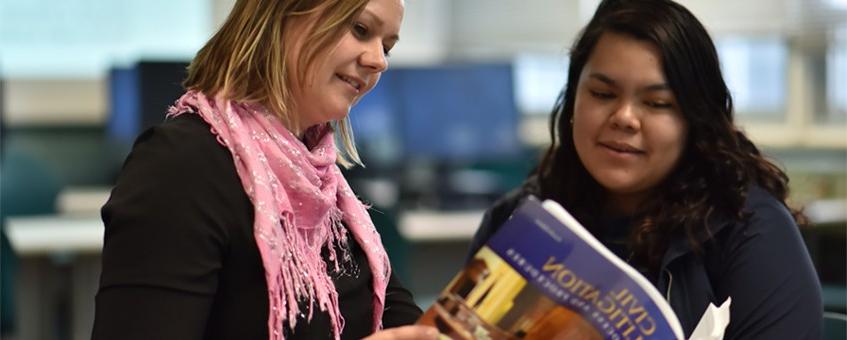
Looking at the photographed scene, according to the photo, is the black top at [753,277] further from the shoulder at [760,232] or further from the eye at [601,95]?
the eye at [601,95]

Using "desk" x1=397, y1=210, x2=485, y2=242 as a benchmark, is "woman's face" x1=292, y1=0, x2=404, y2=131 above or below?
above

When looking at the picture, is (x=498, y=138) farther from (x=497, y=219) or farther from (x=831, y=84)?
(x=497, y=219)

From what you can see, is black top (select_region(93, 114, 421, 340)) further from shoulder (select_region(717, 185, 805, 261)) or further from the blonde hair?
shoulder (select_region(717, 185, 805, 261))

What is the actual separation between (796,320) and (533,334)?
62 cm

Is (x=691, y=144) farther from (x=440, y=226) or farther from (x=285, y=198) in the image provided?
(x=440, y=226)

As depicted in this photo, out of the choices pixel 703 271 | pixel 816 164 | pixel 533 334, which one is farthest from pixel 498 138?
pixel 533 334

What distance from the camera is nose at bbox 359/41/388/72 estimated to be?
1.15 m

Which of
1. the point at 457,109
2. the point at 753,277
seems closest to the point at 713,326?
the point at 753,277

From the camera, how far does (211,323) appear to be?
1.08 m

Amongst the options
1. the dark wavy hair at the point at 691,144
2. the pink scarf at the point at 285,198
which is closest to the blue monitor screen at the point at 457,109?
the dark wavy hair at the point at 691,144

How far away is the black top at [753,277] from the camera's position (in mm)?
1483

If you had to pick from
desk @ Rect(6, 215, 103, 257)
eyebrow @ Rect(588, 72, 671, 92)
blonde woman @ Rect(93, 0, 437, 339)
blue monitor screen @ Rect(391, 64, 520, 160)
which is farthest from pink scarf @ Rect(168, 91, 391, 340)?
blue monitor screen @ Rect(391, 64, 520, 160)

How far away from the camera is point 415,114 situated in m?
4.31

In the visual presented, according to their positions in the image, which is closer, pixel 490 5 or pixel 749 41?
pixel 749 41
